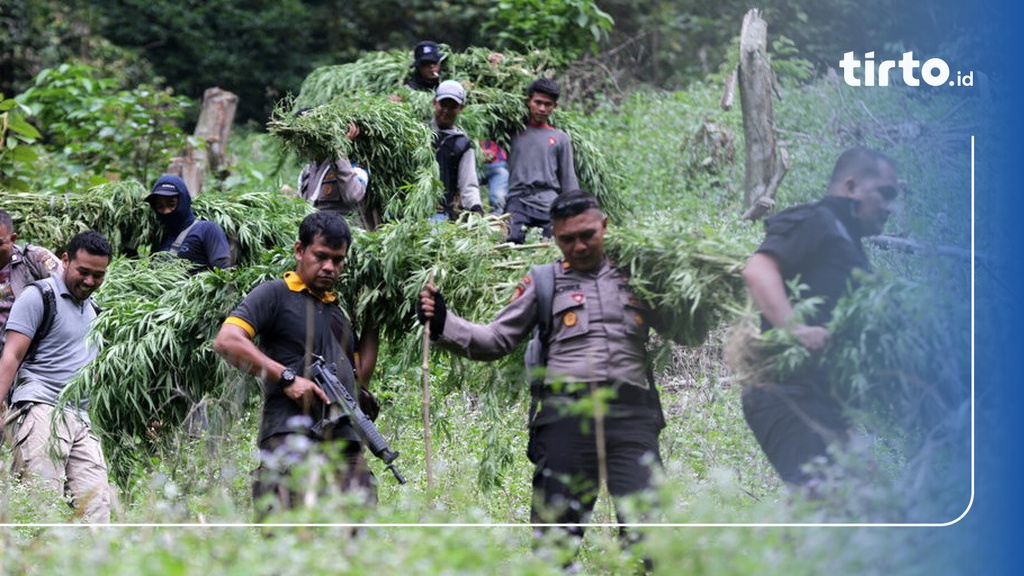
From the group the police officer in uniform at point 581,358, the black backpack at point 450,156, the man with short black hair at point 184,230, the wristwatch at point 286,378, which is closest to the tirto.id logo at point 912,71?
the police officer in uniform at point 581,358

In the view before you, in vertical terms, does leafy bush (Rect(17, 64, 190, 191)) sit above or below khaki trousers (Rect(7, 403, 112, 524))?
above

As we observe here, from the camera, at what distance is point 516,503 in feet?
23.1

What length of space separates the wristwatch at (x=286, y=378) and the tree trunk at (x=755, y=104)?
16.2ft

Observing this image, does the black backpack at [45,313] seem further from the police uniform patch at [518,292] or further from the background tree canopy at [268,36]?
the background tree canopy at [268,36]

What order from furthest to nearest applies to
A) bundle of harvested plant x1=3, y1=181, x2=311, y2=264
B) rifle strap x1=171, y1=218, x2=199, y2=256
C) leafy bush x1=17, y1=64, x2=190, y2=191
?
leafy bush x1=17, y1=64, x2=190, y2=191
bundle of harvested plant x1=3, y1=181, x2=311, y2=264
rifle strap x1=171, y1=218, x2=199, y2=256

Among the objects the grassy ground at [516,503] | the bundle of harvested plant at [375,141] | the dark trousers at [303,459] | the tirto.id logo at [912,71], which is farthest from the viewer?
the bundle of harvested plant at [375,141]

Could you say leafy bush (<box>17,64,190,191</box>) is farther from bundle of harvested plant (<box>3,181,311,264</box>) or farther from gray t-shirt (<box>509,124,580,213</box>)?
gray t-shirt (<box>509,124,580,213</box>)

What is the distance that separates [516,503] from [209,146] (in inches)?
339

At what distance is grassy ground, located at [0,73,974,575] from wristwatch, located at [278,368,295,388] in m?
0.43

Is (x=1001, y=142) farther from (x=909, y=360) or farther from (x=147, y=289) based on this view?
(x=147, y=289)

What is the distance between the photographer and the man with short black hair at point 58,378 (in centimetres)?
695

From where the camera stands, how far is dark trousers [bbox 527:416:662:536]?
18.2ft

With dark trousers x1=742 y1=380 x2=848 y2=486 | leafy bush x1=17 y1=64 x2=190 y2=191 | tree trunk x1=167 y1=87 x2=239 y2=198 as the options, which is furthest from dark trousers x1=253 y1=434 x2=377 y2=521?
leafy bush x1=17 y1=64 x2=190 y2=191

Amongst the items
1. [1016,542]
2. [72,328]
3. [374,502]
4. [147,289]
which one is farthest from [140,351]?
[1016,542]
